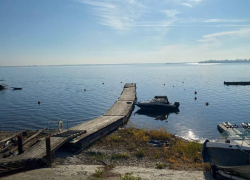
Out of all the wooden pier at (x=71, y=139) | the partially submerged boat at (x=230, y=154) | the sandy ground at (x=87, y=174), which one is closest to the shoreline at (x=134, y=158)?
the sandy ground at (x=87, y=174)

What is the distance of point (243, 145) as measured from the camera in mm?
12500

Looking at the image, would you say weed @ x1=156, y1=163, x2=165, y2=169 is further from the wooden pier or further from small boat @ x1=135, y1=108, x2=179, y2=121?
small boat @ x1=135, y1=108, x2=179, y2=121

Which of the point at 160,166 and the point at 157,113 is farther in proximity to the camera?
the point at 157,113

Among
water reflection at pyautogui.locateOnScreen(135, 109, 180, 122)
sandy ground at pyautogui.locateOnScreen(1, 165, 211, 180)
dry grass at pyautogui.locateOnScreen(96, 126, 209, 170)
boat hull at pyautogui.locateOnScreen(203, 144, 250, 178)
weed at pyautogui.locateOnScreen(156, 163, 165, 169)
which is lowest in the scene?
water reflection at pyautogui.locateOnScreen(135, 109, 180, 122)

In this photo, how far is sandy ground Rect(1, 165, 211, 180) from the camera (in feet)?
38.3

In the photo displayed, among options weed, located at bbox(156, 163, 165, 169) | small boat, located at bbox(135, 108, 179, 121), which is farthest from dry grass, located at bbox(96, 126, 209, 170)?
small boat, located at bbox(135, 108, 179, 121)

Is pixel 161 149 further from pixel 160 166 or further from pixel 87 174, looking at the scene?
pixel 87 174

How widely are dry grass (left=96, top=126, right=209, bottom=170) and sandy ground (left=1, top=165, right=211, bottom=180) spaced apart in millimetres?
1473

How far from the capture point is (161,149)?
18641mm

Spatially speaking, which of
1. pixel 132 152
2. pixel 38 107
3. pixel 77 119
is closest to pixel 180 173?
pixel 132 152

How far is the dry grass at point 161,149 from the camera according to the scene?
15555 millimetres

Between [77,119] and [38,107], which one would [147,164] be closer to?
[77,119]

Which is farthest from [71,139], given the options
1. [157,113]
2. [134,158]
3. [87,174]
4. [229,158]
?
[157,113]

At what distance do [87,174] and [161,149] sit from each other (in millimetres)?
7894
